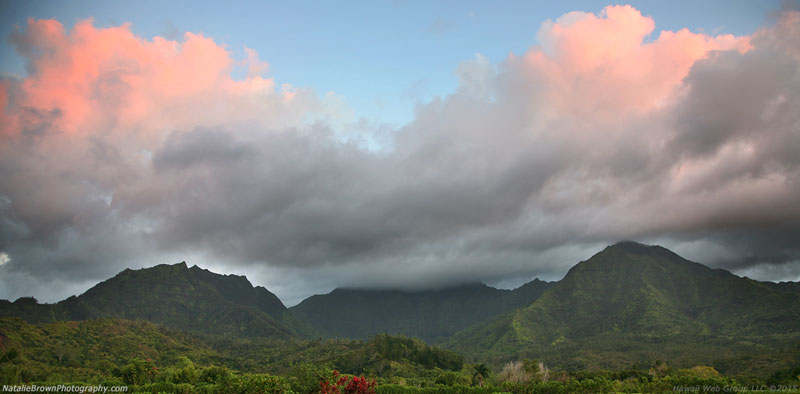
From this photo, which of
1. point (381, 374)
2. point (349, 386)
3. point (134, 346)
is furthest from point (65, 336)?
point (349, 386)

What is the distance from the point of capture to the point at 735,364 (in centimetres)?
17050

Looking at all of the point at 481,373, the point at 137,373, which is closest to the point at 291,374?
the point at 137,373

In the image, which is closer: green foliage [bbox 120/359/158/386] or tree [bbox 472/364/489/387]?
green foliage [bbox 120/359/158/386]

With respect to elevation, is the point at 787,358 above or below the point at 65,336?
below

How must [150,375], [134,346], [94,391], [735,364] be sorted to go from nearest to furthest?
[94,391]
[150,375]
[735,364]
[134,346]

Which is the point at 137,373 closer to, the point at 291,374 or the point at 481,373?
the point at 291,374

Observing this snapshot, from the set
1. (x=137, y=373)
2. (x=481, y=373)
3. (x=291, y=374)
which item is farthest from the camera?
(x=481, y=373)

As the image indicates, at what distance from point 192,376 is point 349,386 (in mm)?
51541

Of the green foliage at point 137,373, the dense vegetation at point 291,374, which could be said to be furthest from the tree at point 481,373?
the green foliage at point 137,373

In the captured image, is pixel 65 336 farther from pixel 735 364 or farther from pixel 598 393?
pixel 735 364

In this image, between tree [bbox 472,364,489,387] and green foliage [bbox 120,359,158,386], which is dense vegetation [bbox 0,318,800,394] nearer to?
green foliage [bbox 120,359,158,386]

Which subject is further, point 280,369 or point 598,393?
point 280,369

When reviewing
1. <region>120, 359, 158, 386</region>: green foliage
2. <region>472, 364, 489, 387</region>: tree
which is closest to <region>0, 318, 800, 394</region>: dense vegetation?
<region>120, 359, 158, 386</region>: green foliage

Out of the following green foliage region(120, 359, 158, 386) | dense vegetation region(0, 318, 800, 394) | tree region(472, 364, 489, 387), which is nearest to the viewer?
dense vegetation region(0, 318, 800, 394)
